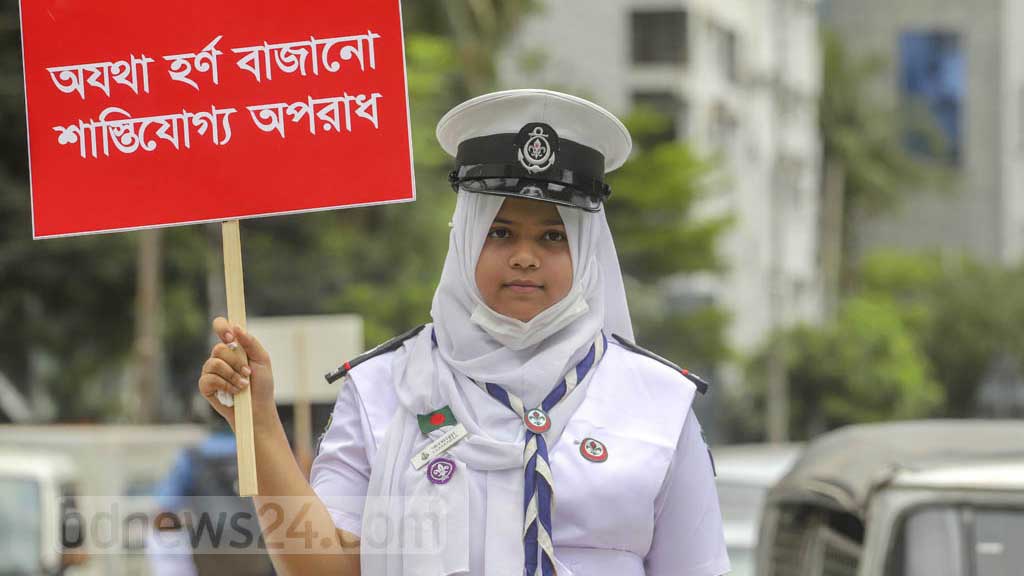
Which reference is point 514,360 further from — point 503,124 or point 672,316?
point 672,316

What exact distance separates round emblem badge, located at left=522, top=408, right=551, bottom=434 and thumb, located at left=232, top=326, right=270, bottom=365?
45cm

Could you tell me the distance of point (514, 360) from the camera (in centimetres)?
343

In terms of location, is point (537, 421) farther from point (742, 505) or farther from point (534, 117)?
point (742, 505)

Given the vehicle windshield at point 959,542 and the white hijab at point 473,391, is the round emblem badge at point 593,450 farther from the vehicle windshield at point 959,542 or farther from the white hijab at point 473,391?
the vehicle windshield at point 959,542

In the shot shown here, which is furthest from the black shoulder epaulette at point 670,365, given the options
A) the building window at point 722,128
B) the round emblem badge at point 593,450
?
the building window at point 722,128

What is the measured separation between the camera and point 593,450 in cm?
339

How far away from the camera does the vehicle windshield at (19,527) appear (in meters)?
11.0

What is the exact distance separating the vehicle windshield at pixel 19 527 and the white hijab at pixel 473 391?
7910mm

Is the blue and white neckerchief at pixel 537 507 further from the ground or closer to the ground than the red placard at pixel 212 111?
closer to the ground

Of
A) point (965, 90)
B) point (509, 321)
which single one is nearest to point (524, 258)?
point (509, 321)

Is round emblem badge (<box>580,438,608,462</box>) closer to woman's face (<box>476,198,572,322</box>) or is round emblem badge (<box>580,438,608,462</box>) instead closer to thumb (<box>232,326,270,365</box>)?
woman's face (<box>476,198,572,322</box>)

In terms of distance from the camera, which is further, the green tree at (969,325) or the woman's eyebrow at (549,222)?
the green tree at (969,325)

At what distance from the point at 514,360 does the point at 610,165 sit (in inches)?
19.0

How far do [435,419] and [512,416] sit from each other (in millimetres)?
131
